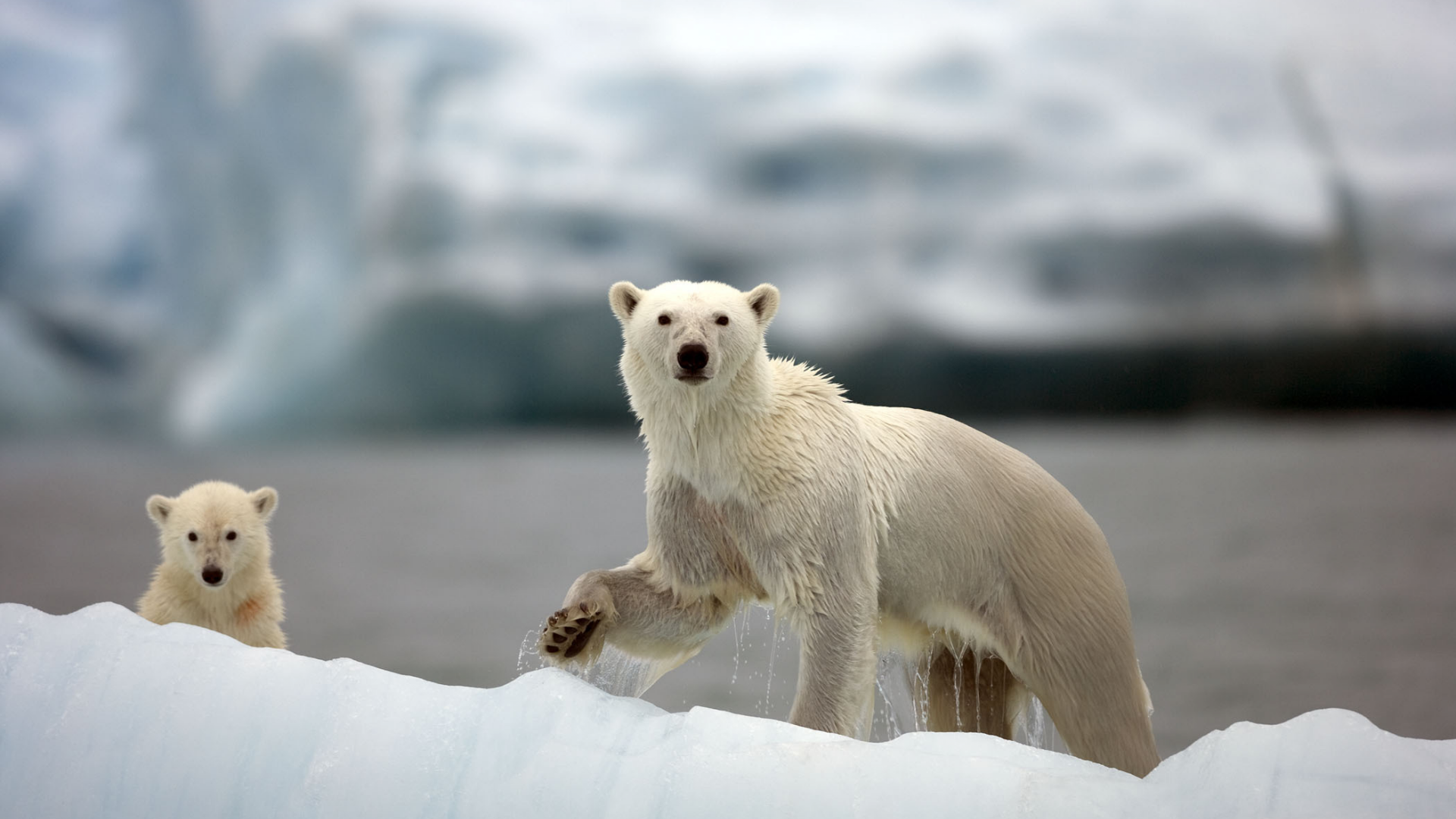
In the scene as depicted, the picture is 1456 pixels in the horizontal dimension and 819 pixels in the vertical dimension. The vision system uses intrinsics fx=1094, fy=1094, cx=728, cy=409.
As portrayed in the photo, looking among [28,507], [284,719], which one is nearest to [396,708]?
[284,719]

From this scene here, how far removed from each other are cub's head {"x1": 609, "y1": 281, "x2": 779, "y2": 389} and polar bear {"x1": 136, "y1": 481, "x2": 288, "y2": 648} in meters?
1.02

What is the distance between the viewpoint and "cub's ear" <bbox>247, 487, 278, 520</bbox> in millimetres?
2550

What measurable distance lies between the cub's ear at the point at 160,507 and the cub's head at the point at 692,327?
1.20 m

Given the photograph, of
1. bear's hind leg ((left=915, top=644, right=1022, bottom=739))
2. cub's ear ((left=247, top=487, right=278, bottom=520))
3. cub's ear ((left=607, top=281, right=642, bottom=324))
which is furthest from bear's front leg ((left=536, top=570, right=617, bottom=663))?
cub's ear ((left=247, top=487, right=278, bottom=520))

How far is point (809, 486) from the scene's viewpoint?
203cm

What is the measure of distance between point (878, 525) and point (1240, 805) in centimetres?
77

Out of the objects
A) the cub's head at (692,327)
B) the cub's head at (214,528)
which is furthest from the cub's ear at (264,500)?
the cub's head at (692,327)

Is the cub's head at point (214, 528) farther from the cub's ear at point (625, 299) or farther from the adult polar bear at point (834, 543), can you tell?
the cub's ear at point (625, 299)

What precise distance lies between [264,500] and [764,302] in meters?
1.31

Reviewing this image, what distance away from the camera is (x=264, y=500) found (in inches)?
101

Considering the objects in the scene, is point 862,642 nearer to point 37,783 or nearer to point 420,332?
point 37,783

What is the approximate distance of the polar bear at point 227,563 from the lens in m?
2.42

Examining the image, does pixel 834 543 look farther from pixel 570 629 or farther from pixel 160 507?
pixel 160 507

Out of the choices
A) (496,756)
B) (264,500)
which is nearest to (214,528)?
(264,500)
